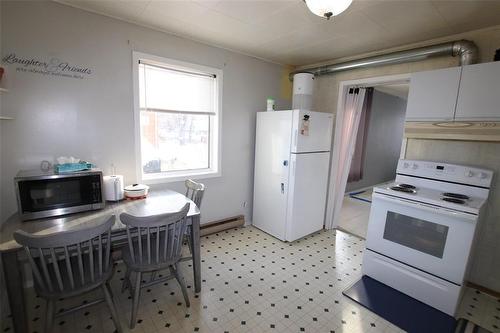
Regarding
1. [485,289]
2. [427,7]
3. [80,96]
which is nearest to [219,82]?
[80,96]

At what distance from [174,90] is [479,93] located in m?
2.78

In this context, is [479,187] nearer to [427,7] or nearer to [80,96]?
[427,7]

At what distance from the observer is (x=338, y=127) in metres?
3.28

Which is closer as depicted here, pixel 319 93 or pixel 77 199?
pixel 77 199

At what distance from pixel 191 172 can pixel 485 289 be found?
10.5ft

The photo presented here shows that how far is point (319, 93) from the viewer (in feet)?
11.4

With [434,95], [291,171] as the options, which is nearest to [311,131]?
[291,171]

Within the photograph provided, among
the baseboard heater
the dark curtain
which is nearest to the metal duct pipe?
the baseboard heater

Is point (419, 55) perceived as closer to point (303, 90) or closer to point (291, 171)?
point (303, 90)

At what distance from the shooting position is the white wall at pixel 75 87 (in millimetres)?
1855

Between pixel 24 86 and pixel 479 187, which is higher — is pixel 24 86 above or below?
above

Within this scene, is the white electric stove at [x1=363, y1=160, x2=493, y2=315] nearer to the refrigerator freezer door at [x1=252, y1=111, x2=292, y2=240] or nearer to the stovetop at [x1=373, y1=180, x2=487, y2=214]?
the stovetop at [x1=373, y1=180, x2=487, y2=214]

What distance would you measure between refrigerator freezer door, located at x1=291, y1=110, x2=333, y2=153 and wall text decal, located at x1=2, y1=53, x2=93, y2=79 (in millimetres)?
2091

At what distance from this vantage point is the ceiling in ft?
6.01
